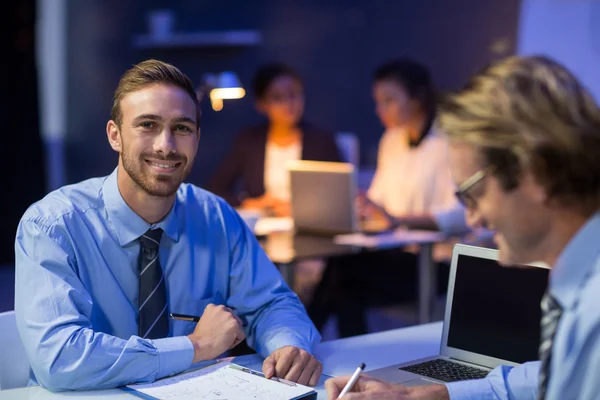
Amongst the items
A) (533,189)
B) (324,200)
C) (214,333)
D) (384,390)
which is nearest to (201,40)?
(324,200)

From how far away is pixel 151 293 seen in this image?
190 cm

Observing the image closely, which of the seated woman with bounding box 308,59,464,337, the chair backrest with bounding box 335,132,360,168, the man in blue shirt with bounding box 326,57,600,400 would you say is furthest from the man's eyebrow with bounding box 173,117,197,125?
the chair backrest with bounding box 335,132,360,168

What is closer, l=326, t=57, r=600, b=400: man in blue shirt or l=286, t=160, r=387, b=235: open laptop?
l=326, t=57, r=600, b=400: man in blue shirt

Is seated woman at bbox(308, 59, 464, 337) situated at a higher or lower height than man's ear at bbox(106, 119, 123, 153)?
lower

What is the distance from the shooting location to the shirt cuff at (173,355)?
1.65 meters

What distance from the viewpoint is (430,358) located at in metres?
1.89

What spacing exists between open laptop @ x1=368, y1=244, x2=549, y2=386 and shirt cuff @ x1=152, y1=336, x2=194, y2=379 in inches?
15.6

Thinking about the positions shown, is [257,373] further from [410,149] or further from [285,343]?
[410,149]

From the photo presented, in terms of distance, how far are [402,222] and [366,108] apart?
86.3 inches

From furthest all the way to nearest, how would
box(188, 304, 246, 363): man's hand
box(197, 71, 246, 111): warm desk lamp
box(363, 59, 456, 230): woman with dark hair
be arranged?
box(363, 59, 456, 230): woman with dark hair → box(197, 71, 246, 111): warm desk lamp → box(188, 304, 246, 363): man's hand

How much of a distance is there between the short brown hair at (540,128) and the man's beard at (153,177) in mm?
876

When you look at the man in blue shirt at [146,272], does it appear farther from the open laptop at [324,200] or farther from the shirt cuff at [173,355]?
the open laptop at [324,200]

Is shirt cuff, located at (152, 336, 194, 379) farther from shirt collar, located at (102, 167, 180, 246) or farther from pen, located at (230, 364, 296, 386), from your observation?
shirt collar, located at (102, 167, 180, 246)

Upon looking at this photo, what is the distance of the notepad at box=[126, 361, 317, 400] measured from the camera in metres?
1.55
